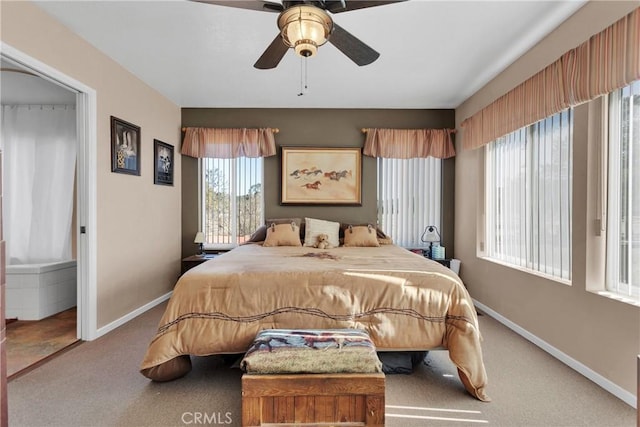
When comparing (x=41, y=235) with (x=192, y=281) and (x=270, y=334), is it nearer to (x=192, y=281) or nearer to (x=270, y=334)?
(x=192, y=281)

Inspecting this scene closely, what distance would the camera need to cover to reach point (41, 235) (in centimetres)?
393

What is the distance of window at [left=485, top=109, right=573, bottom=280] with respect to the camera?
8.54ft

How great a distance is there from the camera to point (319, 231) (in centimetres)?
396

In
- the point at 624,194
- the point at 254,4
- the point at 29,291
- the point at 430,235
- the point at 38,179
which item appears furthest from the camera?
the point at 430,235

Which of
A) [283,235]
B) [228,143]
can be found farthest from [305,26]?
[228,143]

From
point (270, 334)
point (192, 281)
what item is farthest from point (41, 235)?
point (270, 334)

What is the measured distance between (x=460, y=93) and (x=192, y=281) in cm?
376

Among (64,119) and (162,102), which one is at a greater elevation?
(162,102)

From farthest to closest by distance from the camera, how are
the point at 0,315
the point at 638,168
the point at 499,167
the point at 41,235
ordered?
the point at 41,235 < the point at 499,167 < the point at 638,168 < the point at 0,315

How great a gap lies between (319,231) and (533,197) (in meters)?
2.28

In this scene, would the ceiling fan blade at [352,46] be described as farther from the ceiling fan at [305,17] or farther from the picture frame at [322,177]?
the picture frame at [322,177]

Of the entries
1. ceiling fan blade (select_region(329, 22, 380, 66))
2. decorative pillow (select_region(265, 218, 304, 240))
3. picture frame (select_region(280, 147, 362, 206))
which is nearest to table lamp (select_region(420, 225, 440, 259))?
picture frame (select_region(280, 147, 362, 206))

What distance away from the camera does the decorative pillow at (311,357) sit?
162 centimetres

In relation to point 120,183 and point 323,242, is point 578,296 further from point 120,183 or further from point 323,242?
point 120,183
